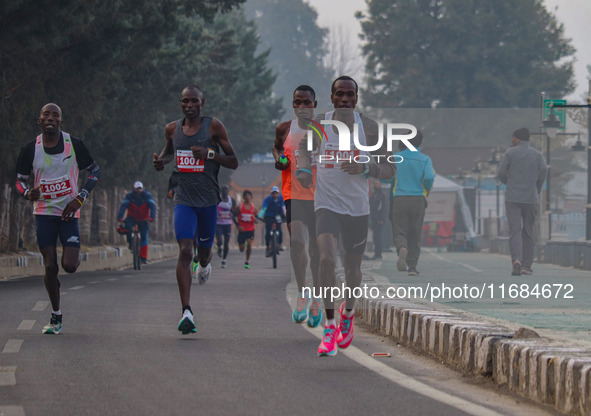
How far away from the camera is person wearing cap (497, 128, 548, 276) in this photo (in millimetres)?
17906

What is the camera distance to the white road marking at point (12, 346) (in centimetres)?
916

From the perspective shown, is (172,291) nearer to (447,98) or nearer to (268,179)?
(447,98)

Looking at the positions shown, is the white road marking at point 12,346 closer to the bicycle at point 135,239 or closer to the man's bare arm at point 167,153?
the man's bare arm at point 167,153

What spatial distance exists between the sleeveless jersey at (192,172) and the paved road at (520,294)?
9.00 ft

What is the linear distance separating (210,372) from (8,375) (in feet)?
4.14

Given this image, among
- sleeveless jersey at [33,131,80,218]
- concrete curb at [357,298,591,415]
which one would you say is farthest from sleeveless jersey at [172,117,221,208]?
concrete curb at [357,298,591,415]

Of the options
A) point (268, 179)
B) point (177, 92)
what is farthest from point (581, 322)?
point (268, 179)

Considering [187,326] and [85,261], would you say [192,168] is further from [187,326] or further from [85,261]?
[85,261]

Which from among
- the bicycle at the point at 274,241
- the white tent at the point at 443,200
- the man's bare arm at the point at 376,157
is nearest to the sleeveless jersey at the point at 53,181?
the man's bare arm at the point at 376,157

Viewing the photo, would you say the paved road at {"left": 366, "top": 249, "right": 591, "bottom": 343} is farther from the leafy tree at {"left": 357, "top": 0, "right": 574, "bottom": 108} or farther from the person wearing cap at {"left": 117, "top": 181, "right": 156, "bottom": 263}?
the leafy tree at {"left": 357, "top": 0, "right": 574, "bottom": 108}

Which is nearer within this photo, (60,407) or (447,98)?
(60,407)

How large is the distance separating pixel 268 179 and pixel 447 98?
1875 inches

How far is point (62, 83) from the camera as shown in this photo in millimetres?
26000

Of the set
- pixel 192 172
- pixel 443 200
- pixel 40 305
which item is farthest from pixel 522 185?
pixel 192 172
